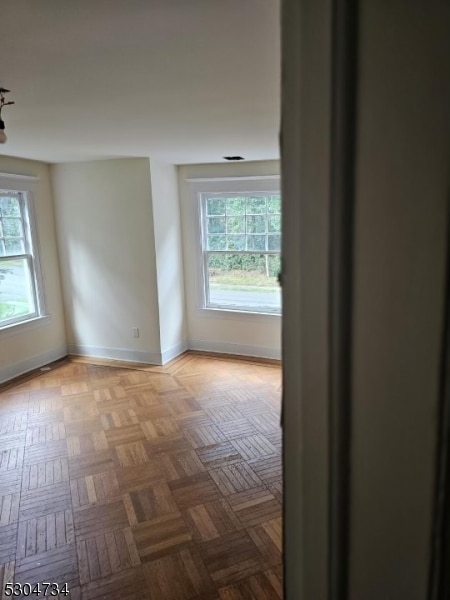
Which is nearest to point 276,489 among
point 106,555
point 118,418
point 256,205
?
point 106,555

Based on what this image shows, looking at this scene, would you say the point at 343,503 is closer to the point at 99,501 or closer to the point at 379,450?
the point at 379,450

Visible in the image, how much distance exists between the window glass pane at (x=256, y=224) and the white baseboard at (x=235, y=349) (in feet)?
4.45

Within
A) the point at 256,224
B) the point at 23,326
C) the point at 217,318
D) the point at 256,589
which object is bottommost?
the point at 256,589

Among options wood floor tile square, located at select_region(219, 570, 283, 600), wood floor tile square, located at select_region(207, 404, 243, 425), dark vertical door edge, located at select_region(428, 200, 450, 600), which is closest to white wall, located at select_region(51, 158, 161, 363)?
wood floor tile square, located at select_region(207, 404, 243, 425)

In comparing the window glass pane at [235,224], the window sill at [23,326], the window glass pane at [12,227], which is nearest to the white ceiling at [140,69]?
the window glass pane at [12,227]

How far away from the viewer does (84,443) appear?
3164 millimetres

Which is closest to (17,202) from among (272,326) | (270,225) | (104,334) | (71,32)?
(104,334)

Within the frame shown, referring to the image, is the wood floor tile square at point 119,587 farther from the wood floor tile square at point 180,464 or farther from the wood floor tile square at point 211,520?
the wood floor tile square at point 180,464

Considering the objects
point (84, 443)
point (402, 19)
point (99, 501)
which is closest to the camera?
point (402, 19)

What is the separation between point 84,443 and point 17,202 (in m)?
2.72

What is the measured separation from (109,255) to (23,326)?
1.17 m

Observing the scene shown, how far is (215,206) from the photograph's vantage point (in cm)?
494

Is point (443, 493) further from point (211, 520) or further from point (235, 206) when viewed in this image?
point (235, 206)

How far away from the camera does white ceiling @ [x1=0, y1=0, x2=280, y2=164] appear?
1323mm
